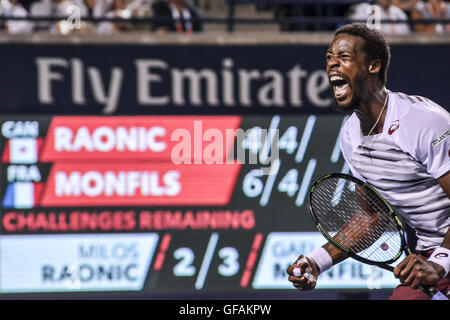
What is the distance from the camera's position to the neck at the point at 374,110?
411cm

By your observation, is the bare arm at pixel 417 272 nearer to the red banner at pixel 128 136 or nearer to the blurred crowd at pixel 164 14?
the red banner at pixel 128 136

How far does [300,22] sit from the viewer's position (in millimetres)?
8312

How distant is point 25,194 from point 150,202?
0.99 metres

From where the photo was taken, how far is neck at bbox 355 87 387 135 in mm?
4109

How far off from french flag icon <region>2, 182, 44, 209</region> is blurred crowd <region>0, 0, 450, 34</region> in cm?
127

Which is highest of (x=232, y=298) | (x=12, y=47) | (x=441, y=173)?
(x=441, y=173)

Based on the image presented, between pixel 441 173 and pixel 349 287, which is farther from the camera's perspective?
pixel 349 287

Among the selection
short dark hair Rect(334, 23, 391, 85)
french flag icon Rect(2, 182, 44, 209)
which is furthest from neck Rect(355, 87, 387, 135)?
french flag icon Rect(2, 182, 44, 209)

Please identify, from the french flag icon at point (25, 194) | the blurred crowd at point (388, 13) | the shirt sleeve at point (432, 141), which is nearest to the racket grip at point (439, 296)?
the shirt sleeve at point (432, 141)

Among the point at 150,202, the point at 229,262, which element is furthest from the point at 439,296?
the point at 150,202

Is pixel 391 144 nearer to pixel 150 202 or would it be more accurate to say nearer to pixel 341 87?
pixel 341 87
